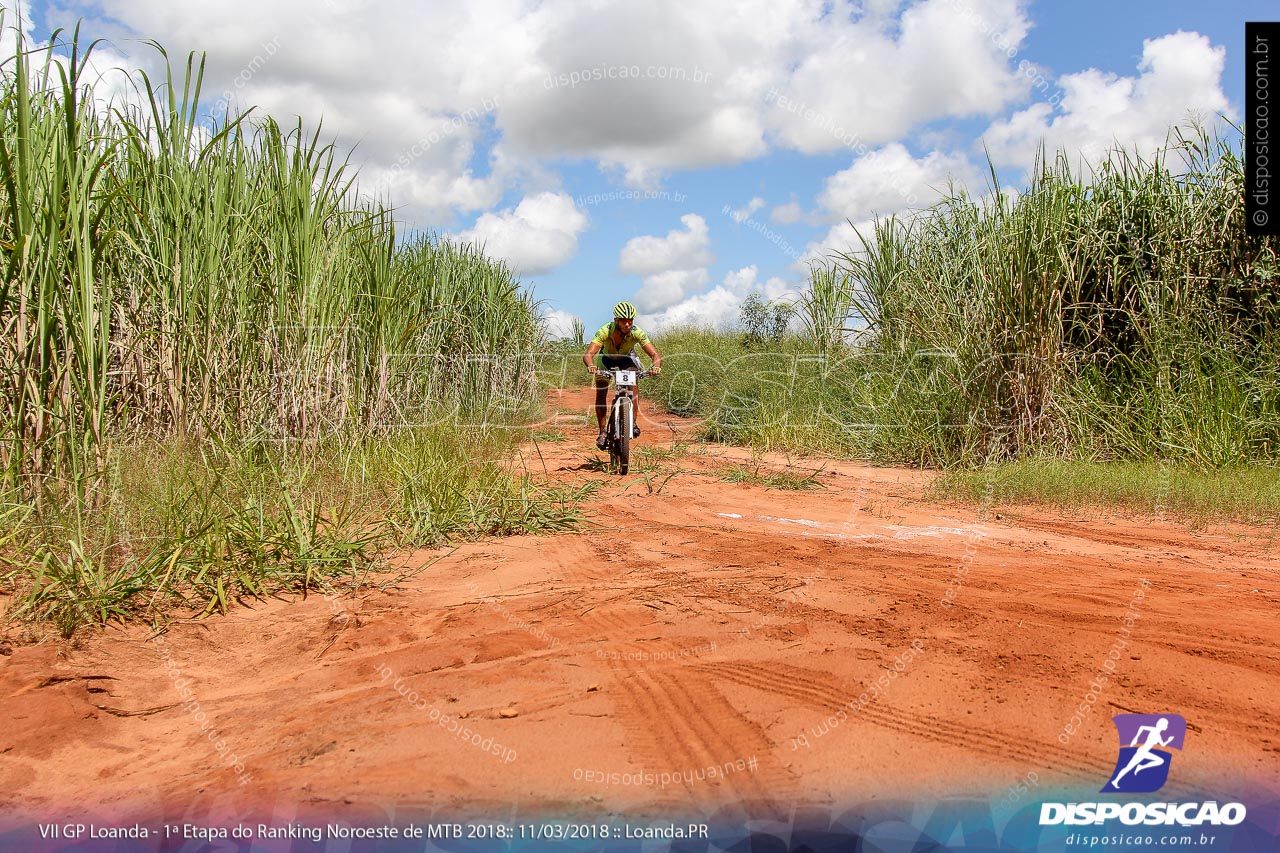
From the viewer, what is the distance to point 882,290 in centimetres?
1070

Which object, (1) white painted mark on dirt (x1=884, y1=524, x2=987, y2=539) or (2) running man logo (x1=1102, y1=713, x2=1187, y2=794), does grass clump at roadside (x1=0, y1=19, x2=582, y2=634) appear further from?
(2) running man logo (x1=1102, y1=713, x2=1187, y2=794)

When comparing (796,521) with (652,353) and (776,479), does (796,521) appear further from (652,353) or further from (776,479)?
(652,353)

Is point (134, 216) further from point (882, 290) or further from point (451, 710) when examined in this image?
point (882, 290)

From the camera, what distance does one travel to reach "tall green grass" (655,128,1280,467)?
23.8ft

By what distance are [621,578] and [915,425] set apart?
231 inches

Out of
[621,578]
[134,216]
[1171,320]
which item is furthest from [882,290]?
[134,216]

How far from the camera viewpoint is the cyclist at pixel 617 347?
27.4ft

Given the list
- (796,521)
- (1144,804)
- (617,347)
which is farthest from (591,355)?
(1144,804)


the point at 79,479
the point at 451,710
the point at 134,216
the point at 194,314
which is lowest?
the point at 451,710

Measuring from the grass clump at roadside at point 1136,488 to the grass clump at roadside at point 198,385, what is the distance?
11.4 ft

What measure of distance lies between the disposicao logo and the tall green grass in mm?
5842

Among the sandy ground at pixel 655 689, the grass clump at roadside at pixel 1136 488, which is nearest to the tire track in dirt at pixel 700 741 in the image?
the sandy ground at pixel 655 689

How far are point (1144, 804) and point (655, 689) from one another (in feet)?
4.50

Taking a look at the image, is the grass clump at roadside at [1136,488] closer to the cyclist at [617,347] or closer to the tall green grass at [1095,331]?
the tall green grass at [1095,331]
